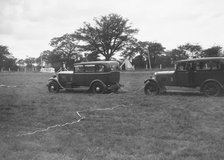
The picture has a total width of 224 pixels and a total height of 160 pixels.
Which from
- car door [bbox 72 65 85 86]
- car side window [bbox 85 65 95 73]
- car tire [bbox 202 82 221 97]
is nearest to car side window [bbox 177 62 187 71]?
car tire [bbox 202 82 221 97]

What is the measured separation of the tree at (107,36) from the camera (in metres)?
58.4

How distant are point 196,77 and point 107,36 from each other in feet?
156

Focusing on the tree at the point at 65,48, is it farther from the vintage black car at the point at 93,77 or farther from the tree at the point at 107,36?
the vintage black car at the point at 93,77

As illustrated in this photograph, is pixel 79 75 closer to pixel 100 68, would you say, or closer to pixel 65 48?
pixel 100 68

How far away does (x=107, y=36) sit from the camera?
2285 inches

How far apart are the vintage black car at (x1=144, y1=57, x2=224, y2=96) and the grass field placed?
8.80 feet

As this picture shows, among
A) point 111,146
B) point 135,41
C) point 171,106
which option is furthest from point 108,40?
point 111,146

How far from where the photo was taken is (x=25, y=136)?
5.54 meters

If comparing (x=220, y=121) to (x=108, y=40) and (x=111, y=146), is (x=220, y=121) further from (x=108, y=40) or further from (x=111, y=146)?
(x=108, y=40)

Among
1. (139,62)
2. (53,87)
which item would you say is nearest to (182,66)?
(53,87)

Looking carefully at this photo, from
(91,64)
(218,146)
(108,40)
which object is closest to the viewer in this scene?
(218,146)

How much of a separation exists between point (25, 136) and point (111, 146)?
193 centimetres

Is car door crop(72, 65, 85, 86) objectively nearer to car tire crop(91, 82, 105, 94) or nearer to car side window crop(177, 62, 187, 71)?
car tire crop(91, 82, 105, 94)

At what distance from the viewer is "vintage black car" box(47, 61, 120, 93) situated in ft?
44.5
